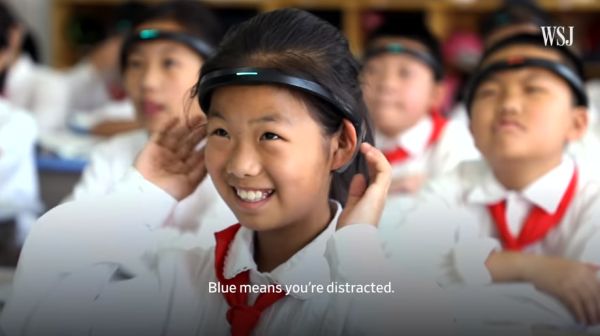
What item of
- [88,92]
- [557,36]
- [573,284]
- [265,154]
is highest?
[88,92]

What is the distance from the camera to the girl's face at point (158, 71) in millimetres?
978

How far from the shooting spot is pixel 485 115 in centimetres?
80

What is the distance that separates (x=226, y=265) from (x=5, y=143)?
Result: 96 centimetres

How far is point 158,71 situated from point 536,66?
48 cm

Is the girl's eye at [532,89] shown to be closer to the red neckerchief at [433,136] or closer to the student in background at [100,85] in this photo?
the red neckerchief at [433,136]

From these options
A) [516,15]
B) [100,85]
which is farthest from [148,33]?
[100,85]

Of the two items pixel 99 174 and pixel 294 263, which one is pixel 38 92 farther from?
pixel 294 263

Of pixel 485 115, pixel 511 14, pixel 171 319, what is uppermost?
pixel 511 14

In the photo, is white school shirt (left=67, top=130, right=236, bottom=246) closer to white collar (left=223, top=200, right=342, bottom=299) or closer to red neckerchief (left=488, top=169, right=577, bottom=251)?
white collar (left=223, top=200, right=342, bottom=299)

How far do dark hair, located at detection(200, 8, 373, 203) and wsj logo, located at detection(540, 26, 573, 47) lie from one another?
0.74 feet

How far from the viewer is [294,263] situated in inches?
23.1

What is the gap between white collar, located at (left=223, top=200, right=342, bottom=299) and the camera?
22.6 inches

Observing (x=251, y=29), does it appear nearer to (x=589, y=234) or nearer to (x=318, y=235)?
(x=318, y=235)

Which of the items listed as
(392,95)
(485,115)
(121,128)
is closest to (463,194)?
(485,115)
